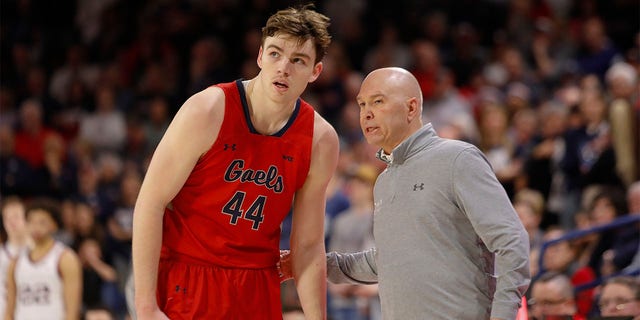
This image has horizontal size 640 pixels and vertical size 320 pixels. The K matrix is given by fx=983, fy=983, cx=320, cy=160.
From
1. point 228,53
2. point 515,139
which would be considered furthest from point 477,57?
point 228,53

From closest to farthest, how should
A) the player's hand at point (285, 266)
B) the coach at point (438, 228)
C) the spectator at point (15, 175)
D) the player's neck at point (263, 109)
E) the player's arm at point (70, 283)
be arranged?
the coach at point (438, 228), the player's neck at point (263, 109), the player's hand at point (285, 266), the player's arm at point (70, 283), the spectator at point (15, 175)

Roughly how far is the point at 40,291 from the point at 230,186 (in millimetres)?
4446

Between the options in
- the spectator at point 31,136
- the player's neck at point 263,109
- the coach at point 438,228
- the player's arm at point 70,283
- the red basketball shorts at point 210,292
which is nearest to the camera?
the coach at point 438,228

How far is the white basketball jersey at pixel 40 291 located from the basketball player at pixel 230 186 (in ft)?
13.6

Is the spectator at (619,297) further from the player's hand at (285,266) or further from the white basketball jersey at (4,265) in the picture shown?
the white basketball jersey at (4,265)

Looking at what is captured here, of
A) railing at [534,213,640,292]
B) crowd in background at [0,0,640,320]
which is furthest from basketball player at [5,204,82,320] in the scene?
railing at [534,213,640,292]

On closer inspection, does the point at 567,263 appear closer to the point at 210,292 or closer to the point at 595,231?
the point at 595,231

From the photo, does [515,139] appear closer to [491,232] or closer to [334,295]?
[334,295]

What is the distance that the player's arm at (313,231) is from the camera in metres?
4.55

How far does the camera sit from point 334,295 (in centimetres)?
858

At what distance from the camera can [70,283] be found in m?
8.09

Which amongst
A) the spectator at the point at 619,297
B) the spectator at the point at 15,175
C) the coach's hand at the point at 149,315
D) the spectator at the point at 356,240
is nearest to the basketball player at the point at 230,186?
the coach's hand at the point at 149,315

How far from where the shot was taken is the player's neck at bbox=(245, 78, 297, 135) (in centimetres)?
436

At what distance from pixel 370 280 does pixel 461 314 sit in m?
0.80
